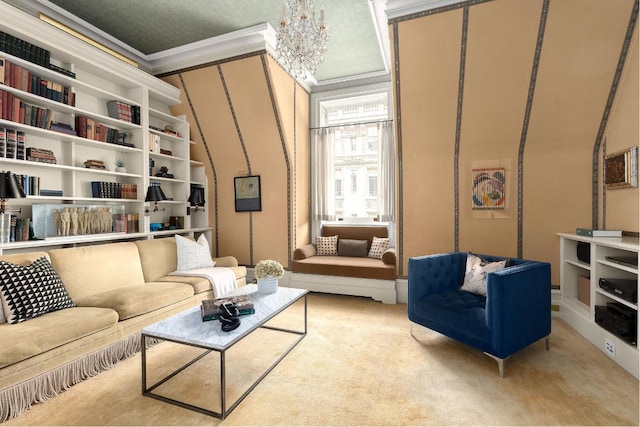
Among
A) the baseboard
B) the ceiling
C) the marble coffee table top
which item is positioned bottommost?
the baseboard

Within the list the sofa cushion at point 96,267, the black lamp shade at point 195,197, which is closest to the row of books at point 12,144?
the sofa cushion at point 96,267

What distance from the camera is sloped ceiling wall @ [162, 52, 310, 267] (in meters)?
4.08

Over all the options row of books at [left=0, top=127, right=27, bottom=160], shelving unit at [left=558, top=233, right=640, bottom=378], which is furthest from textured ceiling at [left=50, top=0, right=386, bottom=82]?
shelving unit at [left=558, top=233, right=640, bottom=378]

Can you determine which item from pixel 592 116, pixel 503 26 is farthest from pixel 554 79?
pixel 503 26

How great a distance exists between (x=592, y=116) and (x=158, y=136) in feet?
16.3

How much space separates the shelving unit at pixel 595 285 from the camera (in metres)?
2.23

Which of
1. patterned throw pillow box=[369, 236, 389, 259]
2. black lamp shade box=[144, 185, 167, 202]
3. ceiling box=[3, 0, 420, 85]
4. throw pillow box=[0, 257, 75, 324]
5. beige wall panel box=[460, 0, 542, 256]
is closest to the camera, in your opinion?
throw pillow box=[0, 257, 75, 324]

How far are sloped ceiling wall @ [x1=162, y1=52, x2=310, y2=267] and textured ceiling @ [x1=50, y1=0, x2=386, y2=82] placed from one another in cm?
46

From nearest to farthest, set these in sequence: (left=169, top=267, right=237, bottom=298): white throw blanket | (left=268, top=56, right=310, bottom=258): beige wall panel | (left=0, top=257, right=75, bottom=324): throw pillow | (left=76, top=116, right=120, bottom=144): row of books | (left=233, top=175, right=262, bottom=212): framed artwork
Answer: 1. (left=0, top=257, right=75, bottom=324): throw pillow
2. (left=76, top=116, right=120, bottom=144): row of books
3. (left=169, top=267, right=237, bottom=298): white throw blanket
4. (left=268, top=56, right=310, bottom=258): beige wall panel
5. (left=233, top=175, right=262, bottom=212): framed artwork

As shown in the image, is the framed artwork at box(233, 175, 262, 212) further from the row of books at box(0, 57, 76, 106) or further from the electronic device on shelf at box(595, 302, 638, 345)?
the electronic device on shelf at box(595, 302, 638, 345)

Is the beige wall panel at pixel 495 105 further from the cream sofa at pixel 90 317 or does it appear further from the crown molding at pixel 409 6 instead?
the cream sofa at pixel 90 317

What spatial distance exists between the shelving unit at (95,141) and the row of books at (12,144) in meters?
0.06

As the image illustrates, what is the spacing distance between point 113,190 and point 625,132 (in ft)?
17.2

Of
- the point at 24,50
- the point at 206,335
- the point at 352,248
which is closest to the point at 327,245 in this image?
the point at 352,248
